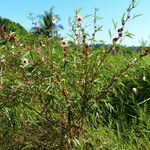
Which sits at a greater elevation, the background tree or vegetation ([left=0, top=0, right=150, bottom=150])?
the background tree

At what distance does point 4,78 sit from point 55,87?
2.01 feet

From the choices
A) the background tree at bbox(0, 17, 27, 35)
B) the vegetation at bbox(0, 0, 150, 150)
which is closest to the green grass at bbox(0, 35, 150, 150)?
the vegetation at bbox(0, 0, 150, 150)

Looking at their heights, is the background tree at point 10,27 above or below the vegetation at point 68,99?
above

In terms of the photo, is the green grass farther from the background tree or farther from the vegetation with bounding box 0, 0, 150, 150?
the background tree

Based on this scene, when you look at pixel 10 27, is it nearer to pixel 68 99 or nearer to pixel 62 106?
pixel 62 106

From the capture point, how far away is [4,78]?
5043 mm

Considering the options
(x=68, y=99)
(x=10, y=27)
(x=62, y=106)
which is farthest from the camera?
(x=10, y=27)

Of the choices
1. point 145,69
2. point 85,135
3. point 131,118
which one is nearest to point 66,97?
point 85,135

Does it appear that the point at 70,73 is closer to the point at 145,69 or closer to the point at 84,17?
the point at 84,17

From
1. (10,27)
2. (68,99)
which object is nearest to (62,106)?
(68,99)

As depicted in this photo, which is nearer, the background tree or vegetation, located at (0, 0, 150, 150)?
vegetation, located at (0, 0, 150, 150)

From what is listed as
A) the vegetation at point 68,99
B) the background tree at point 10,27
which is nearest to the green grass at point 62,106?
the vegetation at point 68,99

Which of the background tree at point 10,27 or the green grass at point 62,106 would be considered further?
the background tree at point 10,27

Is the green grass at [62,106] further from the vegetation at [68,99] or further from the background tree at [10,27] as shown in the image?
the background tree at [10,27]
